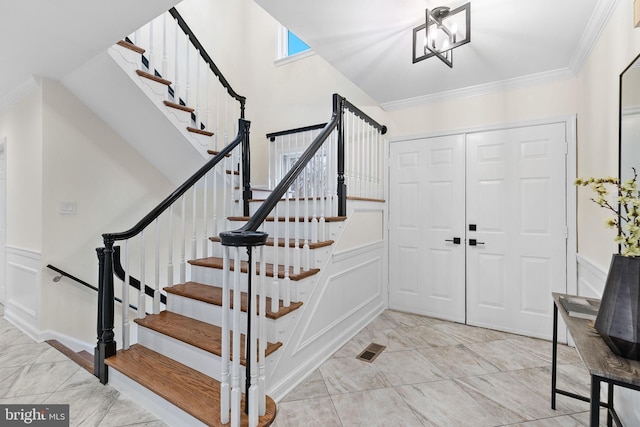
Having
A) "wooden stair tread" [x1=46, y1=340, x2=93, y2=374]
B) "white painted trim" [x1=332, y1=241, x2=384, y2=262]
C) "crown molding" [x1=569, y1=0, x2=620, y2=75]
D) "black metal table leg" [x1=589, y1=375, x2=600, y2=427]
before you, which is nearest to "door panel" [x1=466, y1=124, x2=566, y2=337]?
"crown molding" [x1=569, y1=0, x2=620, y2=75]

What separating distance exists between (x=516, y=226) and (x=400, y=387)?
1.90m

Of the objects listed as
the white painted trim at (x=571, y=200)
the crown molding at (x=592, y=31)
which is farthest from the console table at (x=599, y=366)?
the crown molding at (x=592, y=31)

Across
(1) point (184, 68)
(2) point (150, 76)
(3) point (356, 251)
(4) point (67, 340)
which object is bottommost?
(4) point (67, 340)

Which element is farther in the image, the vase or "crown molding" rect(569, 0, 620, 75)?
"crown molding" rect(569, 0, 620, 75)

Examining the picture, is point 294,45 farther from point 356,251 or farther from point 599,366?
point 599,366

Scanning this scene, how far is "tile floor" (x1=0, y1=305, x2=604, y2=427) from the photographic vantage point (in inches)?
67.4

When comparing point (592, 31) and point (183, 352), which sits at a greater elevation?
point (592, 31)

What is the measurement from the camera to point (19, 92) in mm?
3008

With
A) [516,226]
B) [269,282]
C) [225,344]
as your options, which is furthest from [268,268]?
[516,226]

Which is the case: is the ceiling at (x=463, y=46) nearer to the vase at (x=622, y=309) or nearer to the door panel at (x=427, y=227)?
the door panel at (x=427, y=227)

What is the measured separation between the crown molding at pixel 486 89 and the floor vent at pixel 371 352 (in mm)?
2544

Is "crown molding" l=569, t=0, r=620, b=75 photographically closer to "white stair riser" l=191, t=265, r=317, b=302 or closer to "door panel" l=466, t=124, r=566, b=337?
"door panel" l=466, t=124, r=566, b=337

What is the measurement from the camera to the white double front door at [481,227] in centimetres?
272

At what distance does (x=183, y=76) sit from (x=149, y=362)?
154 inches
